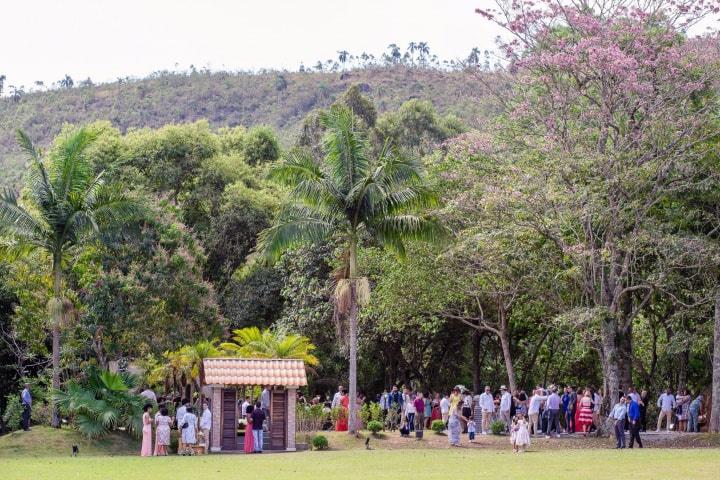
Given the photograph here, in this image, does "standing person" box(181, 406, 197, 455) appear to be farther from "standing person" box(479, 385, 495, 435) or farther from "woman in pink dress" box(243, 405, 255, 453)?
"standing person" box(479, 385, 495, 435)

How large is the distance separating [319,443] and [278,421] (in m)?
1.39

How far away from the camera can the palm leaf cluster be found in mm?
32844

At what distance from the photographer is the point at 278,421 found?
1229 inches

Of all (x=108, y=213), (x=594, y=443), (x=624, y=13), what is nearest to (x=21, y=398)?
(x=108, y=213)

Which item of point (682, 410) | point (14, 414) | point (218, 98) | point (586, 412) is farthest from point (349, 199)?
point (218, 98)

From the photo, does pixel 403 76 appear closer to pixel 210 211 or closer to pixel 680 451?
pixel 210 211

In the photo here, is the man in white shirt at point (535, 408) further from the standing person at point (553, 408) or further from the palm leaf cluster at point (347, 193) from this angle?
the palm leaf cluster at point (347, 193)

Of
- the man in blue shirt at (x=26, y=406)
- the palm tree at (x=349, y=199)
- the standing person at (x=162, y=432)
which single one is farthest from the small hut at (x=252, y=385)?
the man in blue shirt at (x=26, y=406)

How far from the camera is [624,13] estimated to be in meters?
32.4

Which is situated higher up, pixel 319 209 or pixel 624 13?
pixel 624 13

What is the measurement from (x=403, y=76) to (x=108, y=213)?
86.7 meters

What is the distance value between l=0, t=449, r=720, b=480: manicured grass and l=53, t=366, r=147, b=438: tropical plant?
311cm

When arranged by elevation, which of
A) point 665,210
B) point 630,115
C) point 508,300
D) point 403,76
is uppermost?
point 403,76

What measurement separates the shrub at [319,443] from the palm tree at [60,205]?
26.4 feet
